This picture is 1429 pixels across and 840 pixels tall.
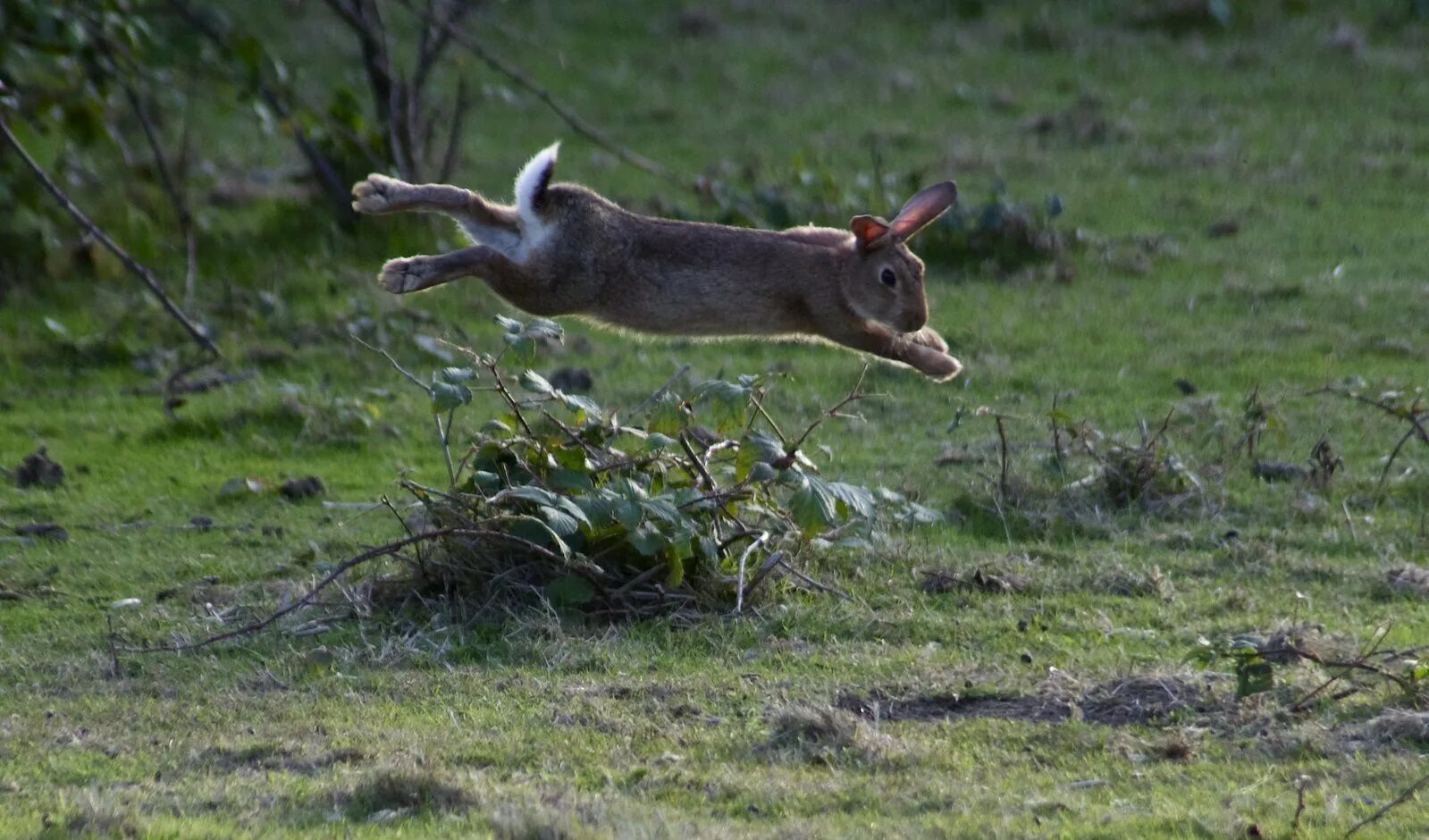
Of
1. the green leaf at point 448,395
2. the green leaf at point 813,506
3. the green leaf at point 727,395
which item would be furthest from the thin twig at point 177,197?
the green leaf at point 813,506

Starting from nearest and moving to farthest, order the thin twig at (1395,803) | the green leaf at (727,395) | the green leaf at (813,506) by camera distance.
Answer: the thin twig at (1395,803) < the green leaf at (813,506) < the green leaf at (727,395)

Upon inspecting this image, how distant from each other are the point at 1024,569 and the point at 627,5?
11.7m

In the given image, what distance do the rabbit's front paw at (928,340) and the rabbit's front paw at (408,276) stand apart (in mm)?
1885

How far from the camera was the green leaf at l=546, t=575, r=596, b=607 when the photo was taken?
636 centimetres

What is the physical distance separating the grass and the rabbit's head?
2.99 ft

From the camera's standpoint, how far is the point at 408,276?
20.4 feet

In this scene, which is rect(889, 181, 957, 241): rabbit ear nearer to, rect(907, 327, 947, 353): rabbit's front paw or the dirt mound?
rect(907, 327, 947, 353): rabbit's front paw

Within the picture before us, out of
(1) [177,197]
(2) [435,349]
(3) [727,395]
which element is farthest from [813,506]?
(1) [177,197]

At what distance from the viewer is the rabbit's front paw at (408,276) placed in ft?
20.4

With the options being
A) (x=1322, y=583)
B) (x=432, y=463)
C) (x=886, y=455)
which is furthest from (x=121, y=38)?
(x=1322, y=583)

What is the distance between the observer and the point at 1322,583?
6840 millimetres

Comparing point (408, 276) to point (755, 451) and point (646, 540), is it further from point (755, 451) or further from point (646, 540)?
point (755, 451)

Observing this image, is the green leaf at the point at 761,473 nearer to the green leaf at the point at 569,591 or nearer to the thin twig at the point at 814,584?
the thin twig at the point at 814,584

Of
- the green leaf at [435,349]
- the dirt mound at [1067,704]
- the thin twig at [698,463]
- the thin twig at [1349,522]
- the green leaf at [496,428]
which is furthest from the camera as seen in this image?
the green leaf at [435,349]
